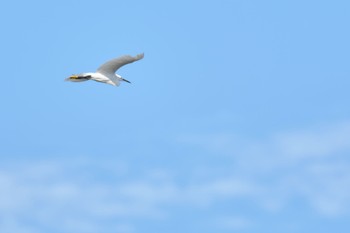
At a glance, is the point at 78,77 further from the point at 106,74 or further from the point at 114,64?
the point at 114,64

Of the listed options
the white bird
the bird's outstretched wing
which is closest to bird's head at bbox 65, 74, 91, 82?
the white bird

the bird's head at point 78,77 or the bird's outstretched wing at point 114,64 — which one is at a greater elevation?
the bird's outstretched wing at point 114,64

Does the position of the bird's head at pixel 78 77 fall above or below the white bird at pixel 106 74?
below

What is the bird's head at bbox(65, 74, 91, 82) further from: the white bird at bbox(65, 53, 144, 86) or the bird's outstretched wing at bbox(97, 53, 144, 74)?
the bird's outstretched wing at bbox(97, 53, 144, 74)

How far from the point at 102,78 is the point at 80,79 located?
2305mm

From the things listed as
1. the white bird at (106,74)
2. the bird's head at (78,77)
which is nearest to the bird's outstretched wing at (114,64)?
the white bird at (106,74)

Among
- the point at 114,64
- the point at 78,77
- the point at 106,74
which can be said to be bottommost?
the point at 78,77

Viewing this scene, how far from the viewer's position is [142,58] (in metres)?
103

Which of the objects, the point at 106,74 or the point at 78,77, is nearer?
the point at 78,77

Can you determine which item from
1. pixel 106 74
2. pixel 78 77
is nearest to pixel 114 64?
pixel 106 74

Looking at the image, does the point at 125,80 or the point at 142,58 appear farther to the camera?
the point at 125,80

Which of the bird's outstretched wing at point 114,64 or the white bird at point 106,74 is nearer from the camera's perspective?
the bird's outstretched wing at point 114,64

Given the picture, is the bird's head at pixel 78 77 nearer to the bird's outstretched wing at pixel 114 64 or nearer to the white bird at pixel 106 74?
the white bird at pixel 106 74

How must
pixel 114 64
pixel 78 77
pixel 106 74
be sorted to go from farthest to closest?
1. pixel 106 74
2. pixel 114 64
3. pixel 78 77
